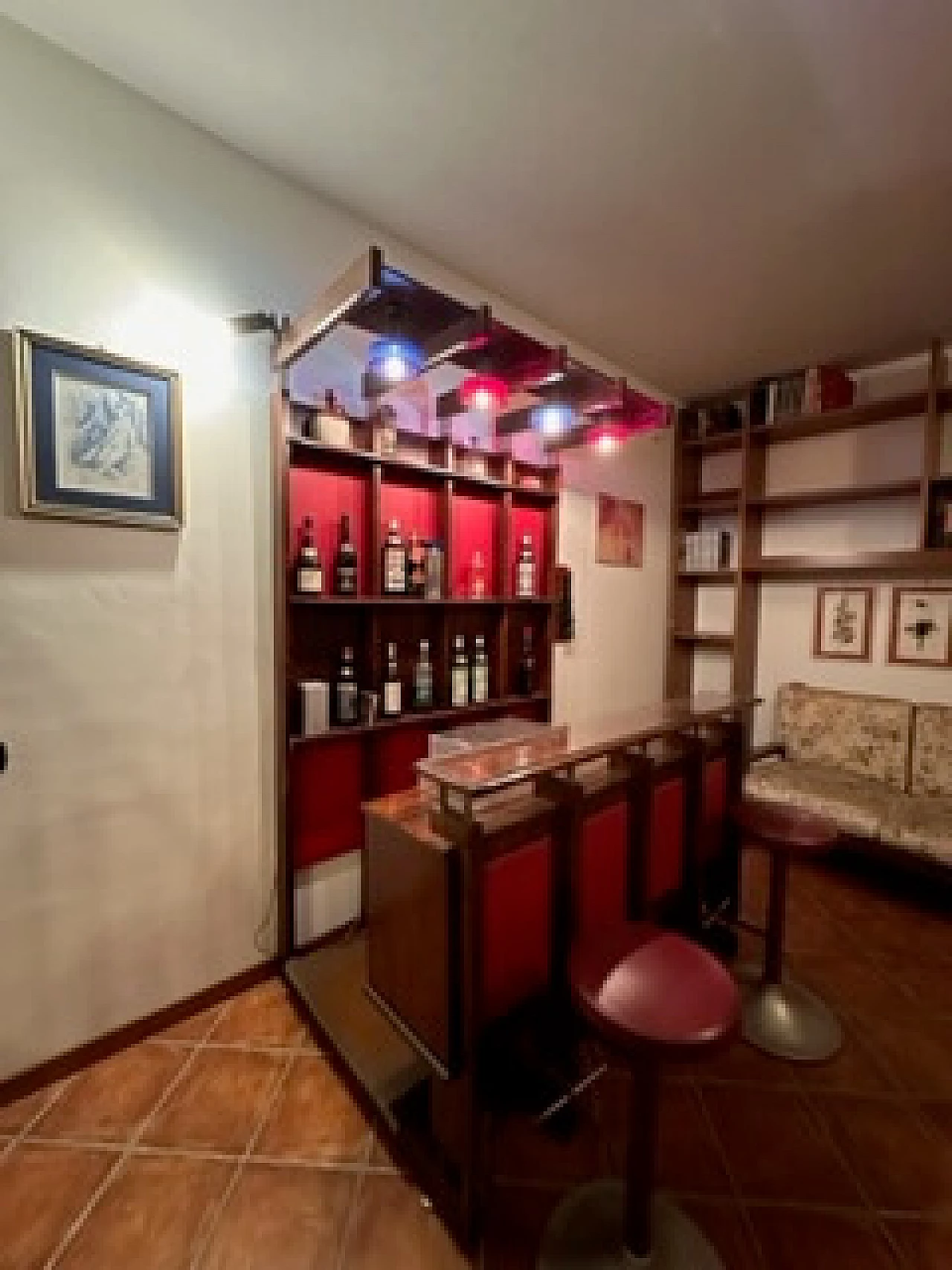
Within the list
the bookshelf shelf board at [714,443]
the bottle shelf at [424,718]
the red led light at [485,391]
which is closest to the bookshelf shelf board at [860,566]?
the bookshelf shelf board at [714,443]

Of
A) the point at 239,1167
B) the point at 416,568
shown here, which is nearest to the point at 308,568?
the point at 416,568

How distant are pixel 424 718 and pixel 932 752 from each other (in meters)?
2.59

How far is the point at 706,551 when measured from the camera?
369 cm

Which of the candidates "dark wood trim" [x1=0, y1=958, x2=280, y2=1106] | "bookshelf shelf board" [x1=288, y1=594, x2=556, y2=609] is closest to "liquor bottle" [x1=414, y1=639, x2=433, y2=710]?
"bookshelf shelf board" [x1=288, y1=594, x2=556, y2=609]

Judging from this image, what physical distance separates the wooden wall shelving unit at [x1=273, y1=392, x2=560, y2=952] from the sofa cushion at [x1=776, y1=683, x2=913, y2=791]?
5.63 ft

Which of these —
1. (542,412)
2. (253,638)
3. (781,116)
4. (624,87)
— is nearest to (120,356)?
(253,638)

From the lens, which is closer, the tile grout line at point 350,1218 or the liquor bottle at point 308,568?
the tile grout line at point 350,1218

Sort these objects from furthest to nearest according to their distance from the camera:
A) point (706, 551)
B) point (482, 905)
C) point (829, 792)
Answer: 1. point (706, 551)
2. point (829, 792)
3. point (482, 905)

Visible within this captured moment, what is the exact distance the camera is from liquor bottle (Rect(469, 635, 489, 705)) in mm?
2510

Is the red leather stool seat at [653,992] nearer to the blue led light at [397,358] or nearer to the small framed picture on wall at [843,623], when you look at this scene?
the blue led light at [397,358]

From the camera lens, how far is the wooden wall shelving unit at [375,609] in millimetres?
1994

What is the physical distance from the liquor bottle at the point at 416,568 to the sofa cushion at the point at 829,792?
187cm

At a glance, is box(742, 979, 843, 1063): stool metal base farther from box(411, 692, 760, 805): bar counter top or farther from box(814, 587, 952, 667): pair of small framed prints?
box(814, 587, 952, 667): pair of small framed prints

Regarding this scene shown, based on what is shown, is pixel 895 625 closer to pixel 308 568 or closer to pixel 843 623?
pixel 843 623
